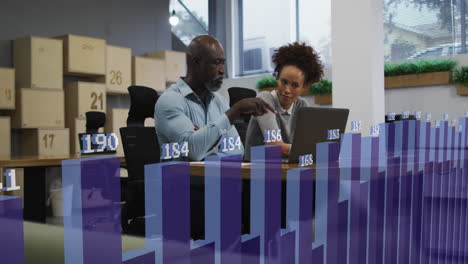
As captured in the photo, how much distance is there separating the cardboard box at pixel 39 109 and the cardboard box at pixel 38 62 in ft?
0.28

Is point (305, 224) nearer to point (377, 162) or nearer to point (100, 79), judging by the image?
point (377, 162)

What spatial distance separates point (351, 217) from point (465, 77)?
3.73 m

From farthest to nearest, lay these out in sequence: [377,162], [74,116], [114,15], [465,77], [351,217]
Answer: [114,15] < [74,116] < [465,77] < [377,162] < [351,217]

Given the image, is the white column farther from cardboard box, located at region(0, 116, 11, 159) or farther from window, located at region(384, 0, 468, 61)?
cardboard box, located at region(0, 116, 11, 159)

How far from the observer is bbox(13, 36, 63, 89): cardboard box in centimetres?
454

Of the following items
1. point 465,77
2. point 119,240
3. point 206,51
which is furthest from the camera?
point 465,77

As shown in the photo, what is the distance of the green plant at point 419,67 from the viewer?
14.9ft

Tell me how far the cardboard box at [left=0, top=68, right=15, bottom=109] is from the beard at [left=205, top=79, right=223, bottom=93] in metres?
3.09

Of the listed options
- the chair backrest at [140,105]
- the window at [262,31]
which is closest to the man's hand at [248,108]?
the chair backrest at [140,105]

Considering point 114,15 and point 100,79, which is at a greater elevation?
point 114,15

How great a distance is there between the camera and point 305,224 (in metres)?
0.89

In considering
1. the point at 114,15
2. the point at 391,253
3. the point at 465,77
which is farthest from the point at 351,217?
the point at 114,15
